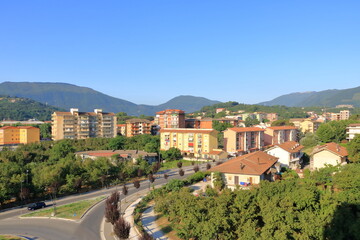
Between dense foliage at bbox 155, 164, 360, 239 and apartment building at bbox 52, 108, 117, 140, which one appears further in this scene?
apartment building at bbox 52, 108, 117, 140

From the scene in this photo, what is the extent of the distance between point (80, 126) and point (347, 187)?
64793 millimetres

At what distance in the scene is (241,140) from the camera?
57688 millimetres

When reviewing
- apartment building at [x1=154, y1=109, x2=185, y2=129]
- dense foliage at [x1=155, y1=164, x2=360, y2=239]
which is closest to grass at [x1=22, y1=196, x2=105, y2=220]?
dense foliage at [x1=155, y1=164, x2=360, y2=239]

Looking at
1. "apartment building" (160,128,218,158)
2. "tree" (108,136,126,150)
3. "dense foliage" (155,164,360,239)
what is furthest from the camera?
"tree" (108,136,126,150)

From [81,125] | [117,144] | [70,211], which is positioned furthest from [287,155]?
[81,125]

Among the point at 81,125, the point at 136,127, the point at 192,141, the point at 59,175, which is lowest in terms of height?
the point at 59,175

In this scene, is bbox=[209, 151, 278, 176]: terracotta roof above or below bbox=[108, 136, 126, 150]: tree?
above

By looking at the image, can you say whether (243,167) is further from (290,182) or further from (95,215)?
(95,215)

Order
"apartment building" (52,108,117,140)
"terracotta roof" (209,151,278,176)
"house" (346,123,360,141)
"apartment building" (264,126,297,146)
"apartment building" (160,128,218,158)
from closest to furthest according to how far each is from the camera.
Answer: "terracotta roof" (209,151,278,176) → "house" (346,123,360,141) → "apartment building" (160,128,218,158) → "apartment building" (264,126,297,146) → "apartment building" (52,108,117,140)

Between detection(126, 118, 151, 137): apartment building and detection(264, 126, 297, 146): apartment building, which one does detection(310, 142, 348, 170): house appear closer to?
detection(264, 126, 297, 146): apartment building

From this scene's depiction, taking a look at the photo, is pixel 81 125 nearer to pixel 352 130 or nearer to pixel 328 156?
pixel 328 156

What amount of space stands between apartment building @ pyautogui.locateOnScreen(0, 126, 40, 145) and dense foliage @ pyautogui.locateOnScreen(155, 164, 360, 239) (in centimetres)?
6332

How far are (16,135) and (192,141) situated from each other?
46.1 m

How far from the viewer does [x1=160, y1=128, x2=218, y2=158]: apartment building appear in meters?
56.9
